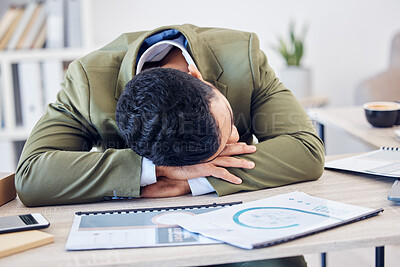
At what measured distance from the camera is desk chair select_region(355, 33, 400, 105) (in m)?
2.85

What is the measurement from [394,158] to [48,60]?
207 cm

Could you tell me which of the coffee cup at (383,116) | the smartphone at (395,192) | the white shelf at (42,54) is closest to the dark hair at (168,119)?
the smartphone at (395,192)

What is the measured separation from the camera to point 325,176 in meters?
1.20

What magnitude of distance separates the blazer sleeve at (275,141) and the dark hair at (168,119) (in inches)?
5.2

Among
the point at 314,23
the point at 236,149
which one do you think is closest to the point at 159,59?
the point at 236,149

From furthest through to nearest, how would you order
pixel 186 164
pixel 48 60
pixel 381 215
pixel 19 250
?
pixel 48 60 < pixel 186 164 < pixel 381 215 < pixel 19 250

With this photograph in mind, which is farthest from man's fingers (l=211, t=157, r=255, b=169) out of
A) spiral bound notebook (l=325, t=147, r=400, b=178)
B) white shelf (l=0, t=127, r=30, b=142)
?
white shelf (l=0, t=127, r=30, b=142)

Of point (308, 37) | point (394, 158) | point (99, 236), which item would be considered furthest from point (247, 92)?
point (308, 37)

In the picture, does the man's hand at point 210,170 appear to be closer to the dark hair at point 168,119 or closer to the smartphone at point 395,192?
the dark hair at point 168,119

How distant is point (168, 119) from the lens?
37.2 inches

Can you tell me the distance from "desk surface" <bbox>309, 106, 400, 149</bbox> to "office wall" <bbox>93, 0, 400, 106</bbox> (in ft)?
4.50

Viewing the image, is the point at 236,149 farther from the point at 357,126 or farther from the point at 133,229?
the point at 357,126

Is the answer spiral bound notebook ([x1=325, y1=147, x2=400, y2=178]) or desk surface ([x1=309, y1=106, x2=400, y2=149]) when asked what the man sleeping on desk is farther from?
desk surface ([x1=309, y1=106, x2=400, y2=149])

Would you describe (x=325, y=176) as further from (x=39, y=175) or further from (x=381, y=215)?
(x=39, y=175)
